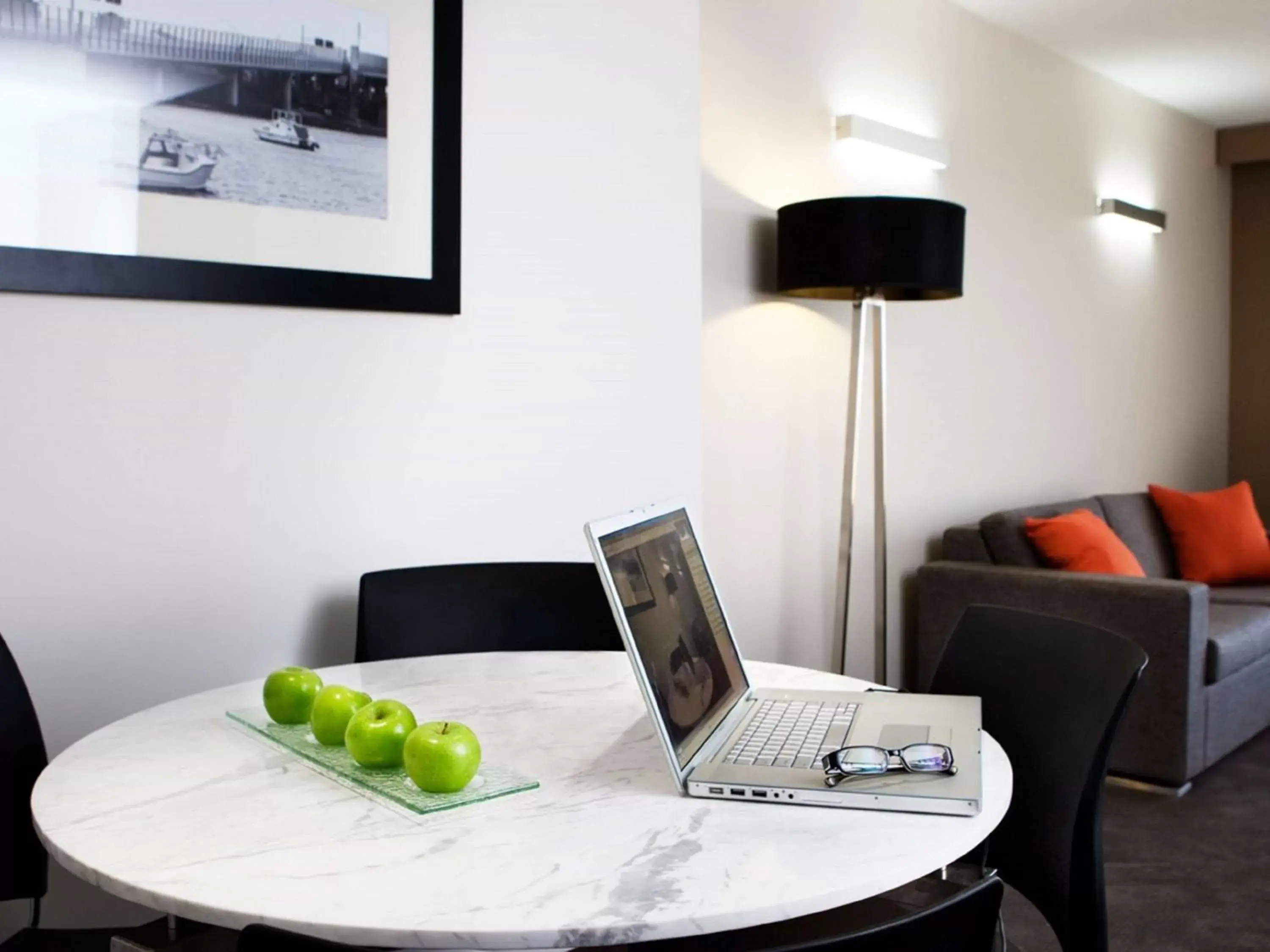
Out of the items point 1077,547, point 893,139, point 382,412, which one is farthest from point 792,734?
point 893,139

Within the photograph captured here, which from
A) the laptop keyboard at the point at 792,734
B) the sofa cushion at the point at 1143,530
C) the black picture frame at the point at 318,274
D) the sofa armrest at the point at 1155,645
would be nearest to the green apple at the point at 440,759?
the laptop keyboard at the point at 792,734

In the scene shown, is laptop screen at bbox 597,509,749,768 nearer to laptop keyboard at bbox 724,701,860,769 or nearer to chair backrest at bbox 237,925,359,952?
laptop keyboard at bbox 724,701,860,769

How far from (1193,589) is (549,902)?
300 cm

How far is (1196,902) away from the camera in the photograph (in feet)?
8.92

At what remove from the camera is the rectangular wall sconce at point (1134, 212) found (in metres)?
5.43

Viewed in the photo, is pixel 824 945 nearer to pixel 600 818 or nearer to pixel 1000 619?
pixel 600 818

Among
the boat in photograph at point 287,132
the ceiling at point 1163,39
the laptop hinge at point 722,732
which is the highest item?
the ceiling at point 1163,39

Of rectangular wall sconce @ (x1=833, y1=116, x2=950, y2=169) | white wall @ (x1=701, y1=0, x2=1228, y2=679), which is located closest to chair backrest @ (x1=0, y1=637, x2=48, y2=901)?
white wall @ (x1=701, y1=0, x2=1228, y2=679)

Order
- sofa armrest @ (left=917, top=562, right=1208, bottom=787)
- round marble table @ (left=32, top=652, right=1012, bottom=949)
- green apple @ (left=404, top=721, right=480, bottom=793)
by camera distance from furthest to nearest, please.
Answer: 1. sofa armrest @ (left=917, top=562, right=1208, bottom=787)
2. green apple @ (left=404, top=721, right=480, bottom=793)
3. round marble table @ (left=32, top=652, right=1012, bottom=949)

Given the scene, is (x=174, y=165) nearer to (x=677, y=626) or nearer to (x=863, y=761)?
(x=677, y=626)

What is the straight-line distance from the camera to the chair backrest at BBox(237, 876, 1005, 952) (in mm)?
779

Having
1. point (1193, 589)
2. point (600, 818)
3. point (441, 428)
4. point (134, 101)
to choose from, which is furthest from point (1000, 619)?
point (1193, 589)

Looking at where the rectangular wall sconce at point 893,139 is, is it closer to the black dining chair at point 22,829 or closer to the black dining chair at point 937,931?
the black dining chair at point 22,829

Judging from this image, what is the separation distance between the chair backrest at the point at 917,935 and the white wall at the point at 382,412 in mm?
1325
